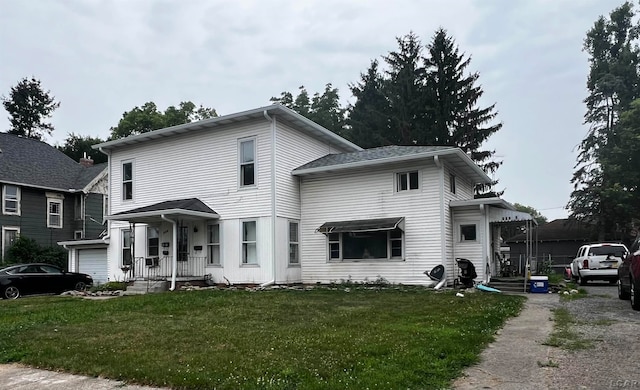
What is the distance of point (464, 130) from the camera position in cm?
3659

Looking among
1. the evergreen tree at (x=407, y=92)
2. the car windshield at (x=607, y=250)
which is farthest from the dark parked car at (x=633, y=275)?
the evergreen tree at (x=407, y=92)

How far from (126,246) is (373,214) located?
34.9 ft

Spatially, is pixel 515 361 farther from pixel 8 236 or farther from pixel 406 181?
pixel 8 236

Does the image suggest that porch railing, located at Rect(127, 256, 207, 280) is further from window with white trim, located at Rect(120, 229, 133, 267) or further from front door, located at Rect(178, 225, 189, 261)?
window with white trim, located at Rect(120, 229, 133, 267)

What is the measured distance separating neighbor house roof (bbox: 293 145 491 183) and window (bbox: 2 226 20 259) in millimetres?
18733

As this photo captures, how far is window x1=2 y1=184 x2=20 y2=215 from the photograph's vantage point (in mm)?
27250

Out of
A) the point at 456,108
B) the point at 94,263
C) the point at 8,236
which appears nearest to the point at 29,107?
the point at 8,236

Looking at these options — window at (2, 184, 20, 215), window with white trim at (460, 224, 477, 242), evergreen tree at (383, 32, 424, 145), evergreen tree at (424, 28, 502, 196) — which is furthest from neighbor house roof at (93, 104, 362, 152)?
evergreen tree at (383, 32, 424, 145)

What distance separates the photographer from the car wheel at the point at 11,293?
17469 millimetres

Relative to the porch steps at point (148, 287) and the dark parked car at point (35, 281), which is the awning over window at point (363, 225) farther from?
the dark parked car at point (35, 281)

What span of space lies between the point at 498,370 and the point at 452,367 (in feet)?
1.64

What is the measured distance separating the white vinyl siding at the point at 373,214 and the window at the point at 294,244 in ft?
0.80

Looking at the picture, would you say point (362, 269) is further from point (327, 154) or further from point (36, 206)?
point (36, 206)

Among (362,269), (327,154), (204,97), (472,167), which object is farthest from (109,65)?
(204,97)
